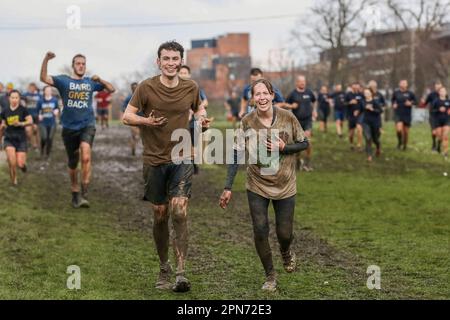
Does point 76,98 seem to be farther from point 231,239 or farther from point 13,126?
point 231,239

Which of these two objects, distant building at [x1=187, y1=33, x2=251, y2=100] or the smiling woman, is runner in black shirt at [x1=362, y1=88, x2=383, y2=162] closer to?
the smiling woman

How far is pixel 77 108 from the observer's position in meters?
12.6

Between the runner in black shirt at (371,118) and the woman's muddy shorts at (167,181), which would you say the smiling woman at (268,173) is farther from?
the runner in black shirt at (371,118)

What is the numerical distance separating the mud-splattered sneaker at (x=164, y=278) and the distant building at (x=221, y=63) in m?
63.4

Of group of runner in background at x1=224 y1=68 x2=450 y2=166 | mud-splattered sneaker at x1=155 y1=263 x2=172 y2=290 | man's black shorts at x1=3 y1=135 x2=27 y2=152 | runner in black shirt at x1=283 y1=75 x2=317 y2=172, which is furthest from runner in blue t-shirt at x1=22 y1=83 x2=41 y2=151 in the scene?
mud-splattered sneaker at x1=155 y1=263 x2=172 y2=290

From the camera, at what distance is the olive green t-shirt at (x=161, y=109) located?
7.27m

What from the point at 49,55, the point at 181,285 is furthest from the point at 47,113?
the point at 181,285

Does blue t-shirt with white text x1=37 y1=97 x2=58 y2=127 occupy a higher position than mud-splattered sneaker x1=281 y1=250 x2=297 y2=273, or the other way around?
blue t-shirt with white text x1=37 y1=97 x2=58 y2=127

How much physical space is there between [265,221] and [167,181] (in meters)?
1.05

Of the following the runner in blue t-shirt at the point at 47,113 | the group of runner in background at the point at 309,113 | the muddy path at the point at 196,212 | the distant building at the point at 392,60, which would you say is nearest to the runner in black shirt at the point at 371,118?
the group of runner in background at the point at 309,113

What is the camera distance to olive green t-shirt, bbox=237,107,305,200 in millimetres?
7320

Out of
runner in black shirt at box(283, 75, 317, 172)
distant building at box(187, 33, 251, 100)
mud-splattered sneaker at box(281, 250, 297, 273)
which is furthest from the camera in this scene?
distant building at box(187, 33, 251, 100)

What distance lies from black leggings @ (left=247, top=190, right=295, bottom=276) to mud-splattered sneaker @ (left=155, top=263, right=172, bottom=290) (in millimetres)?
925
